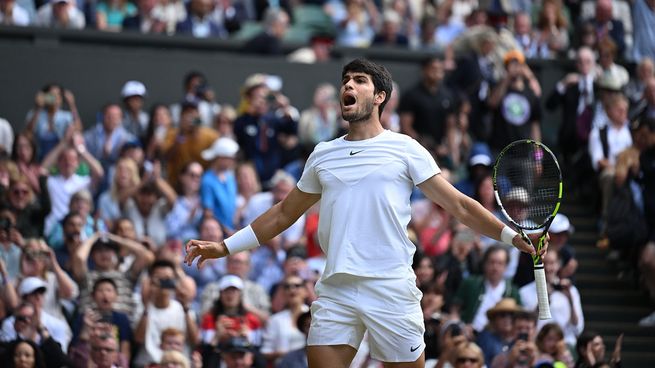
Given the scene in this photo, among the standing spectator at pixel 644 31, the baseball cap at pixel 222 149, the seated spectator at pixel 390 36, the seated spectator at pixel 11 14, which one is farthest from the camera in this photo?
the seated spectator at pixel 390 36

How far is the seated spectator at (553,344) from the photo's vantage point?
11742 millimetres

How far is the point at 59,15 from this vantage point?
16.7 metres

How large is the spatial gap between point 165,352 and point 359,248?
163 inches

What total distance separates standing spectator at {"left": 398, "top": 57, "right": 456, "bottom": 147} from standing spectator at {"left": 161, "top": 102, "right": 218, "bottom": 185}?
2.41 m

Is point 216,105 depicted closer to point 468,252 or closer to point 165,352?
point 468,252

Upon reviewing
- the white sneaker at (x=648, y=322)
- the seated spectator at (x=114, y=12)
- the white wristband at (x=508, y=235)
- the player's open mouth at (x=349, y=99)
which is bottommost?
the white sneaker at (x=648, y=322)

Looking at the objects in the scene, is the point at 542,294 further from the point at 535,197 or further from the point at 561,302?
the point at 561,302

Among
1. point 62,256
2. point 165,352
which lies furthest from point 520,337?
point 62,256

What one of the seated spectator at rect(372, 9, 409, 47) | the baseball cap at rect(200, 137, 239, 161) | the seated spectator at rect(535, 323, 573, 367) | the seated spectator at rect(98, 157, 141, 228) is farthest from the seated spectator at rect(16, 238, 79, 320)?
the seated spectator at rect(372, 9, 409, 47)

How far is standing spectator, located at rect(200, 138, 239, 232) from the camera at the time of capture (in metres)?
14.1

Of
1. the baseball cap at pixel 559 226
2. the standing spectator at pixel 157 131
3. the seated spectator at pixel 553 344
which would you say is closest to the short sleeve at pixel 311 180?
the seated spectator at pixel 553 344

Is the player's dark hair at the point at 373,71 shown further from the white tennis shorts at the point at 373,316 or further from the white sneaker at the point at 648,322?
the white sneaker at the point at 648,322

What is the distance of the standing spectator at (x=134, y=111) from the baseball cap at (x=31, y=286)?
12.2 ft

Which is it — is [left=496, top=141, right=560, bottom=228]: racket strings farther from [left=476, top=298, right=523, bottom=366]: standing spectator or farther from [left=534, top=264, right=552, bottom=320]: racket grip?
[left=476, top=298, right=523, bottom=366]: standing spectator
